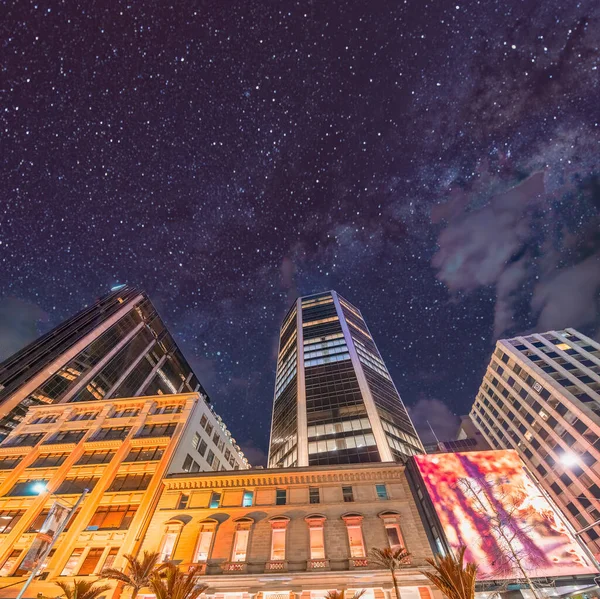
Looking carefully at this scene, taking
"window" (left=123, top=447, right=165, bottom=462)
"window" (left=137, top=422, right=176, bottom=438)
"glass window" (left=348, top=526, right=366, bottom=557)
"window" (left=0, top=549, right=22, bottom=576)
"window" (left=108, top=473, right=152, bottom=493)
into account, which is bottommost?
"glass window" (left=348, top=526, right=366, bottom=557)

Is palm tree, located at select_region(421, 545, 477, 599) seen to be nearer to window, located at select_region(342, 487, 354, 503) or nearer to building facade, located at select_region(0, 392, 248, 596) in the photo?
window, located at select_region(342, 487, 354, 503)

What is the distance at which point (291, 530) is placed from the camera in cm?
2509

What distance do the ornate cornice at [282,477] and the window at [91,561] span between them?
653cm

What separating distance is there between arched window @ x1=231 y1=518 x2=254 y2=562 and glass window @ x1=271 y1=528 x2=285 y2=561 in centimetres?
201

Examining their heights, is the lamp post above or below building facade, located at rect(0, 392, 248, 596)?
below

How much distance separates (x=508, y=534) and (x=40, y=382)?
72492 mm

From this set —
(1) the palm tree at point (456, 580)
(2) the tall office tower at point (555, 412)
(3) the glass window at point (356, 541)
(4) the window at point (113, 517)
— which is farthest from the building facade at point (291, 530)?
(2) the tall office tower at point (555, 412)

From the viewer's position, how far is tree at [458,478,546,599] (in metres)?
21.2

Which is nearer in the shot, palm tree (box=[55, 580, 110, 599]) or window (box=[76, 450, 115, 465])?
palm tree (box=[55, 580, 110, 599])

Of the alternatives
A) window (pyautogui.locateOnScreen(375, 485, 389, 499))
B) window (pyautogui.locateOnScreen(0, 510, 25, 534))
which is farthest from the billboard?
window (pyautogui.locateOnScreen(0, 510, 25, 534))

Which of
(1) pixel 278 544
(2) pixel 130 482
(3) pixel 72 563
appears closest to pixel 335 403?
(1) pixel 278 544

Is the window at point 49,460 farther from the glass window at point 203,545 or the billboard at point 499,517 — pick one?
the billboard at point 499,517

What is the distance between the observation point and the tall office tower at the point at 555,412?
167ft

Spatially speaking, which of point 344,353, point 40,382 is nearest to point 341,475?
point 344,353
